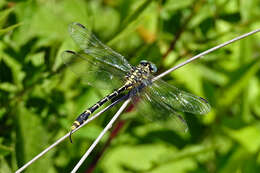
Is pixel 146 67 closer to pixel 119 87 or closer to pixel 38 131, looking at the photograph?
pixel 119 87

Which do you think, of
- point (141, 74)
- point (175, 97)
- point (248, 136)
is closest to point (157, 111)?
point (175, 97)

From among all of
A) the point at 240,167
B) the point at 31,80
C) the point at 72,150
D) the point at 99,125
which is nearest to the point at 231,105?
the point at 240,167

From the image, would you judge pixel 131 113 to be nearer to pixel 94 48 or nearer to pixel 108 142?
pixel 108 142

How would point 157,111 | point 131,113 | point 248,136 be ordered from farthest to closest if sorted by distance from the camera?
point 248,136 → point 131,113 → point 157,111

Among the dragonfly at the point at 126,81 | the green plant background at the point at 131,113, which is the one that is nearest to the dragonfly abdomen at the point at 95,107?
the dragonfly at the point at 126,81

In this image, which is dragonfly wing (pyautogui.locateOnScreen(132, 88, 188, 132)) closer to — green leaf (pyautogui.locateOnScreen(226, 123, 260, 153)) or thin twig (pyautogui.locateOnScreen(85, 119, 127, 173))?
thin twig (pyautogui.locateOnScreen(85, 119, 127, 173))

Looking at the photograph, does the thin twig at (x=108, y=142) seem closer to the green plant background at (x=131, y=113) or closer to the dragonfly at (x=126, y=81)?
the green plant background at (x=131, y=113)
